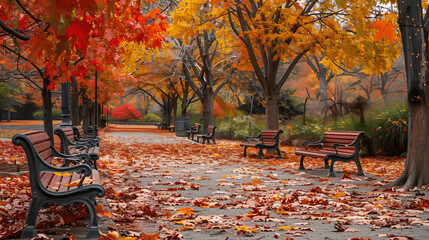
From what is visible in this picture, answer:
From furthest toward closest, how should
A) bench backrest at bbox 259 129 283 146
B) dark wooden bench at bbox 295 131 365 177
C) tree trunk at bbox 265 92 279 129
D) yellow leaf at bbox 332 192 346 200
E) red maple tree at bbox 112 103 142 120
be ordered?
1. red maple tree at bbox 112 103 142 120
2. tree trunk at bbox 265 92 279 129
3. bench backrest at bbox 259 129 283 146
4. dark wooden bench at bbox 295 131 365 177
5. yellow leaf at bbox 332 192 346 200

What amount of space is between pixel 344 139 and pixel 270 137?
15.2ft

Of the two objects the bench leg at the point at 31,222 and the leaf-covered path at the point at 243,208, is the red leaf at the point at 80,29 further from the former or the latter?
the leaf-covered path at the point at 243,208

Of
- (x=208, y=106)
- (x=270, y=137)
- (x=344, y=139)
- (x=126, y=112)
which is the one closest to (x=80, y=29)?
(x=344, y=139)

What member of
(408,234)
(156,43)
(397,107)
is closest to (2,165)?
(156,43)

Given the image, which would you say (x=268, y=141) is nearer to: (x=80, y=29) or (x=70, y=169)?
(x=70, y=169)

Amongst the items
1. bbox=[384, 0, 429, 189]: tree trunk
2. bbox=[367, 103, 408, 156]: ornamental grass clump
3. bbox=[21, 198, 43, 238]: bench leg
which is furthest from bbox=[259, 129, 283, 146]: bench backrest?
bbox=[21, 198, 43, 238]: bench leg

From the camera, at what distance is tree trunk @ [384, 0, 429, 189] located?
26.6ft

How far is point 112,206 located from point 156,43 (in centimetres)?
413

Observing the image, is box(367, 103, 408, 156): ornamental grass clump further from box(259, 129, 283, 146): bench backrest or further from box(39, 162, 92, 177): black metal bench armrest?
box(39, 162, 92, 177): black metal bench armrest

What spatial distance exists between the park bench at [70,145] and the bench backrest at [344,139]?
600 cm

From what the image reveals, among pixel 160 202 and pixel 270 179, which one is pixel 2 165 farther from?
pixel 270 179

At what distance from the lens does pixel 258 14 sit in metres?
15.5

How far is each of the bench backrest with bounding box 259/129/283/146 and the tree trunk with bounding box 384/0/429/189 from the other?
7.10 m

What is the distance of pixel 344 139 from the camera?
11.3 metres
